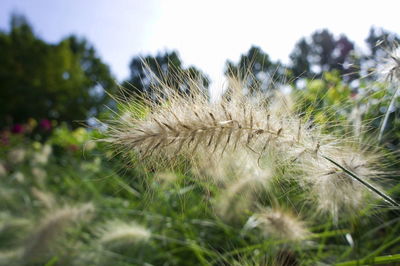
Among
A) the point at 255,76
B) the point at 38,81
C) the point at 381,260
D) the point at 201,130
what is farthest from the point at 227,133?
the point at 38,81

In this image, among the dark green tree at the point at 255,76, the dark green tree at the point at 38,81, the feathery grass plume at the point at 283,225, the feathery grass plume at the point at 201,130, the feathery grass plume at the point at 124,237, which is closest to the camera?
the feathery grass plume at the point at 201,130

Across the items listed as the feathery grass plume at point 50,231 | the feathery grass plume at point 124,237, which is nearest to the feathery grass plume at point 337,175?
the feathery grass plume at point 124,237

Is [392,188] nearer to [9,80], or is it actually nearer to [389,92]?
[389,92]

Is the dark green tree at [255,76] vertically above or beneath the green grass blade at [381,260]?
above

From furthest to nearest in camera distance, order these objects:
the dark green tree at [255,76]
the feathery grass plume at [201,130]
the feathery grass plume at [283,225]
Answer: the feathery grass plume at [283,225] < the dark green tree at [255,76] < the feathery grass plume at [201,130]

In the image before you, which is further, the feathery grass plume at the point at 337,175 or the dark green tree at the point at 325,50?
the dark green tree at the point at 325,50

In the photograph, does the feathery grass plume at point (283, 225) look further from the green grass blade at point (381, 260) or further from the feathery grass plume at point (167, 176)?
the feathery grass plume at point (167, 176)

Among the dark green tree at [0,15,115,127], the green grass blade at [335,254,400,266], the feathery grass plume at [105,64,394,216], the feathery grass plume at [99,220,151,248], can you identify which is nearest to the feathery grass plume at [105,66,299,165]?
the feathery grass plume at [105,64,394,216]

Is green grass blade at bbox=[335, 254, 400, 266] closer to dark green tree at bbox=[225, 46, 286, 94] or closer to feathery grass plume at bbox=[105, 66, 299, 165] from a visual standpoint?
feathery grass plume at bbox=[105, 66, 299, 165]
